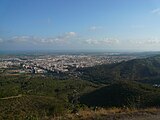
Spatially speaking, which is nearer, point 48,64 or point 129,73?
point 129,73

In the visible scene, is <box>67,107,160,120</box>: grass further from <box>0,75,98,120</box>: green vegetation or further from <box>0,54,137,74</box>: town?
<box>0,54,137,74</box>: town

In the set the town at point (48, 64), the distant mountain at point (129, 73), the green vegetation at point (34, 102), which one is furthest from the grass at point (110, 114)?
the town at point (48, 64)

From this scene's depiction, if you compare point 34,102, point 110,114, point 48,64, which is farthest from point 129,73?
point 110,114

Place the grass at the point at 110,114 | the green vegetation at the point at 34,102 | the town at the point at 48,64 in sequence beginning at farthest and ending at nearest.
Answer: the town at the point at 48,64 < the green vegetation at the point at 34,102 < the grass at the point at 110,114

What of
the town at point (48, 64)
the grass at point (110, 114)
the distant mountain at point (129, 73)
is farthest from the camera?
the town at point (48, 64)

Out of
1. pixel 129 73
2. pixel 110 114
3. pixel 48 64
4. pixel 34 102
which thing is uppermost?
pixel 110 114

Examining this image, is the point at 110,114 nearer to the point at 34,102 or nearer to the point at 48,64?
the point at 34,102

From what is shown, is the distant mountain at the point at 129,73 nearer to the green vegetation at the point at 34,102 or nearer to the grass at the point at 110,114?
the green vegetation at the point at 34,102

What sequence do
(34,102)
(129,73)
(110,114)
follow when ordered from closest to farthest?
(110,114) < (34,102) < (129,73)

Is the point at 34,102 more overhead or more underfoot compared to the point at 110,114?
more underfoot

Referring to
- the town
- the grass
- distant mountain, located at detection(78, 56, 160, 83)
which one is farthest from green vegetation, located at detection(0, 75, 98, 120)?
the town

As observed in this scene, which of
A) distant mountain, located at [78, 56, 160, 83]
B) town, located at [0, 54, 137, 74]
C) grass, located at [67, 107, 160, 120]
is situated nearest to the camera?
grass, located at [67, 107, 160, 120]

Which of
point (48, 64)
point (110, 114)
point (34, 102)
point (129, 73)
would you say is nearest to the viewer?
point (110, 114)
